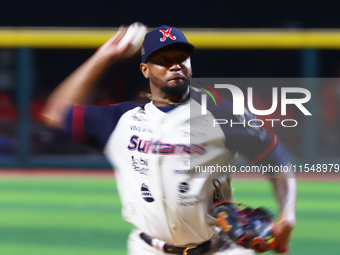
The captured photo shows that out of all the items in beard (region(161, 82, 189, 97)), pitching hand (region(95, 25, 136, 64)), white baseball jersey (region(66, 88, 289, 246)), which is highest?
pitching hand (region(95, 25, 136, 64))

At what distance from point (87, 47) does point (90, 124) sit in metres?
6.07

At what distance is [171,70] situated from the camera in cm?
208

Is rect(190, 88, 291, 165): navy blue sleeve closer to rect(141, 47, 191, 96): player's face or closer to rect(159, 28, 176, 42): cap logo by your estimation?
rect(141, 47, 191, 96): player's face

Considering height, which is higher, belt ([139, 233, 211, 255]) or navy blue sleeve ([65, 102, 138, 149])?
navy blue sleeve ([65, 102, 138, 149])

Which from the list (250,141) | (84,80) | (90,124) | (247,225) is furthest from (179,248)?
(84,80)

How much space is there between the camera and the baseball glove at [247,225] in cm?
185

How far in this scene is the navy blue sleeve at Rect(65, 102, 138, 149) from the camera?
219cm

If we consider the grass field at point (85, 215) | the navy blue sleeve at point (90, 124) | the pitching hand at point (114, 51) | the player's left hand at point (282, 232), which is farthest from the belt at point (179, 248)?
the grass field at point (85, 215)

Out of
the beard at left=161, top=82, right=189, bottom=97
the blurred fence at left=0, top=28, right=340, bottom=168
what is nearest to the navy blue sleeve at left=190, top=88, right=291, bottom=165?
the beard at left=161, top=82, right=189, bottom=97

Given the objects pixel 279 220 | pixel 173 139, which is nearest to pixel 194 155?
pixel 173 139

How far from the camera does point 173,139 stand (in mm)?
2059

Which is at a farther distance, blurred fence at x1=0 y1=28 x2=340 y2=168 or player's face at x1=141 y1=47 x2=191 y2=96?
blurred fence at x1=0 y1=28 x2=340 y2=168

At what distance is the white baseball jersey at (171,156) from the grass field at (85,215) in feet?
7.08
